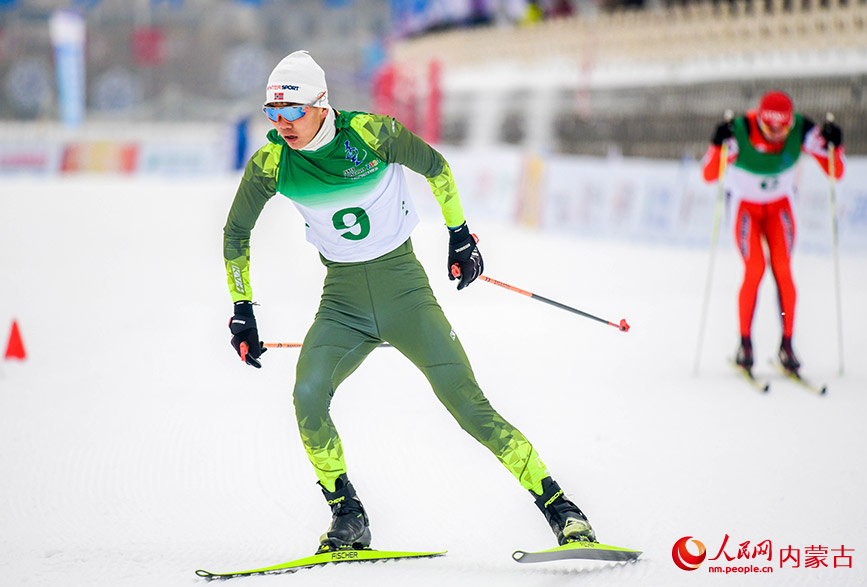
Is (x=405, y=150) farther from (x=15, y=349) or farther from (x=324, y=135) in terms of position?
(x=15, y=349)

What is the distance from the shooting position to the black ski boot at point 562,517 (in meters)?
3.56

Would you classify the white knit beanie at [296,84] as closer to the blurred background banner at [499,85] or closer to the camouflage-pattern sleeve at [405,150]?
the camouflage-pattern sleeve at [405,150]

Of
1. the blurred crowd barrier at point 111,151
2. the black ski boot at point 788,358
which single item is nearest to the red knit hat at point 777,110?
the black ski boot at point 788,358

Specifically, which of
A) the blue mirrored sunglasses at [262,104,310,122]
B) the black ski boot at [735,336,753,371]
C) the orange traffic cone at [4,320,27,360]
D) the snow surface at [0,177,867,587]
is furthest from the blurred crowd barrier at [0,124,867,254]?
the blue mirrored sunglasses at [262,104,310,122]

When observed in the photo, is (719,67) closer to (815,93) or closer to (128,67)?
(815,93)

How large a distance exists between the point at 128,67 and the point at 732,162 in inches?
1556

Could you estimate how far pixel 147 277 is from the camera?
12.1m

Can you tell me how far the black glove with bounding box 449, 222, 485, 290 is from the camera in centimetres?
389

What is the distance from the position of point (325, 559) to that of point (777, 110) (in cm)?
463

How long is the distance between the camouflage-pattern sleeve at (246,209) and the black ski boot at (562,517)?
147cm

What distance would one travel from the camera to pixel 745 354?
23.3 feet

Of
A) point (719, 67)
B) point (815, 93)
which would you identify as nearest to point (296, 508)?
point (815, 93)

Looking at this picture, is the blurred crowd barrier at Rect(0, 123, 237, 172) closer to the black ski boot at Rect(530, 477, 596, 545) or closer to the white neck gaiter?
the white neck gaiter

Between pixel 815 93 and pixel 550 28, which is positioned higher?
pixel 550 28
